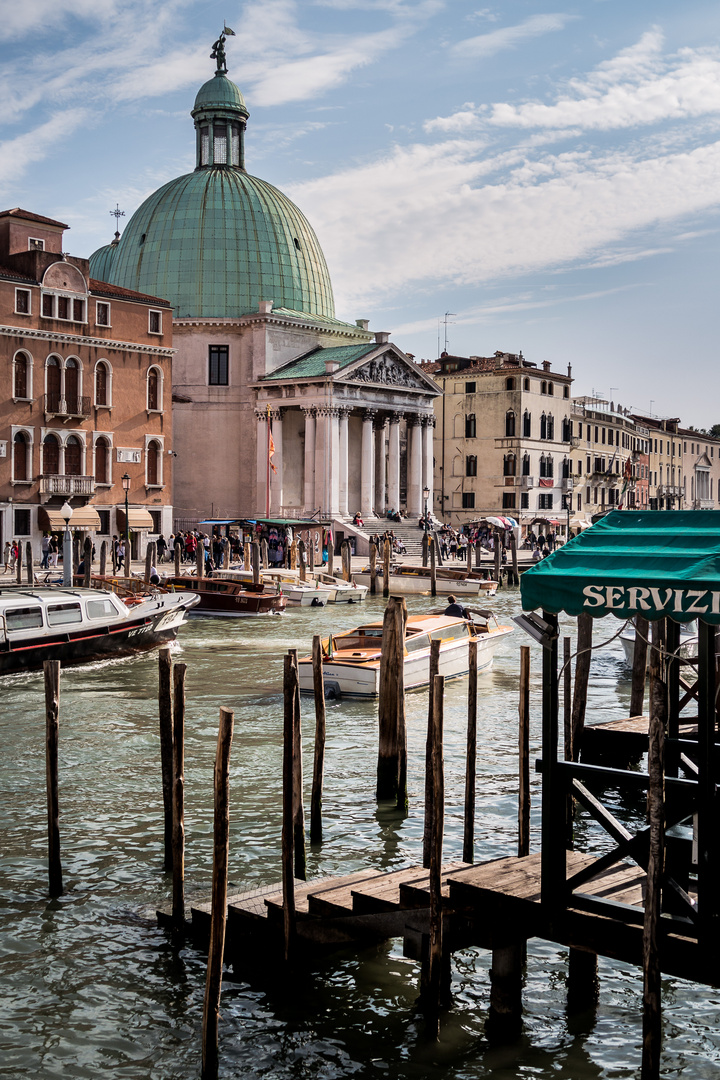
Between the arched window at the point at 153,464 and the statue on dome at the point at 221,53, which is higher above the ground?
the statue on dome at the point at 221,53

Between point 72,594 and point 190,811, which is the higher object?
point 72,594

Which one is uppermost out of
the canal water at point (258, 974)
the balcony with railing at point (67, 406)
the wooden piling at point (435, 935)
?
the balcony with railing at point (67, 406)

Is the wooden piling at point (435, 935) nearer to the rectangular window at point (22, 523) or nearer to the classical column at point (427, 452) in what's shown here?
the rectangular window at point (22, 523)

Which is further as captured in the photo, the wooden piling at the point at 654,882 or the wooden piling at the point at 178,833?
the wooden piling at the point at 178,833

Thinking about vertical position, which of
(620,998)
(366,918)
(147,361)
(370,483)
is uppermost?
(147,361)

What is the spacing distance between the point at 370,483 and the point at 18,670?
36686 mm

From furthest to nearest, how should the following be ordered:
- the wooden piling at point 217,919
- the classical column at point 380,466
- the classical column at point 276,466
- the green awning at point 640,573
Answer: the classical column at point 380,466, the classical column at point 276,466, the wooden piling at point 217,919, the green awning at point 640,573

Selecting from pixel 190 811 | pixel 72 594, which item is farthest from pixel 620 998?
pixel 72 594

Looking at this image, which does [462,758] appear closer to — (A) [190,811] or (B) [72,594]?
(A) [190,811]

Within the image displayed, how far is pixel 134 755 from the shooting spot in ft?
49.6

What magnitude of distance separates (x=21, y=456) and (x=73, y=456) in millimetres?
2168

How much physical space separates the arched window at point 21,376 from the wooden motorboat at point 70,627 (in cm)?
1811

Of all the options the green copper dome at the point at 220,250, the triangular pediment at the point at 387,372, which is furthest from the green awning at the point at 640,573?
the green copper dome at the point at 220,250

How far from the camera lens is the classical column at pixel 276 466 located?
181ft
